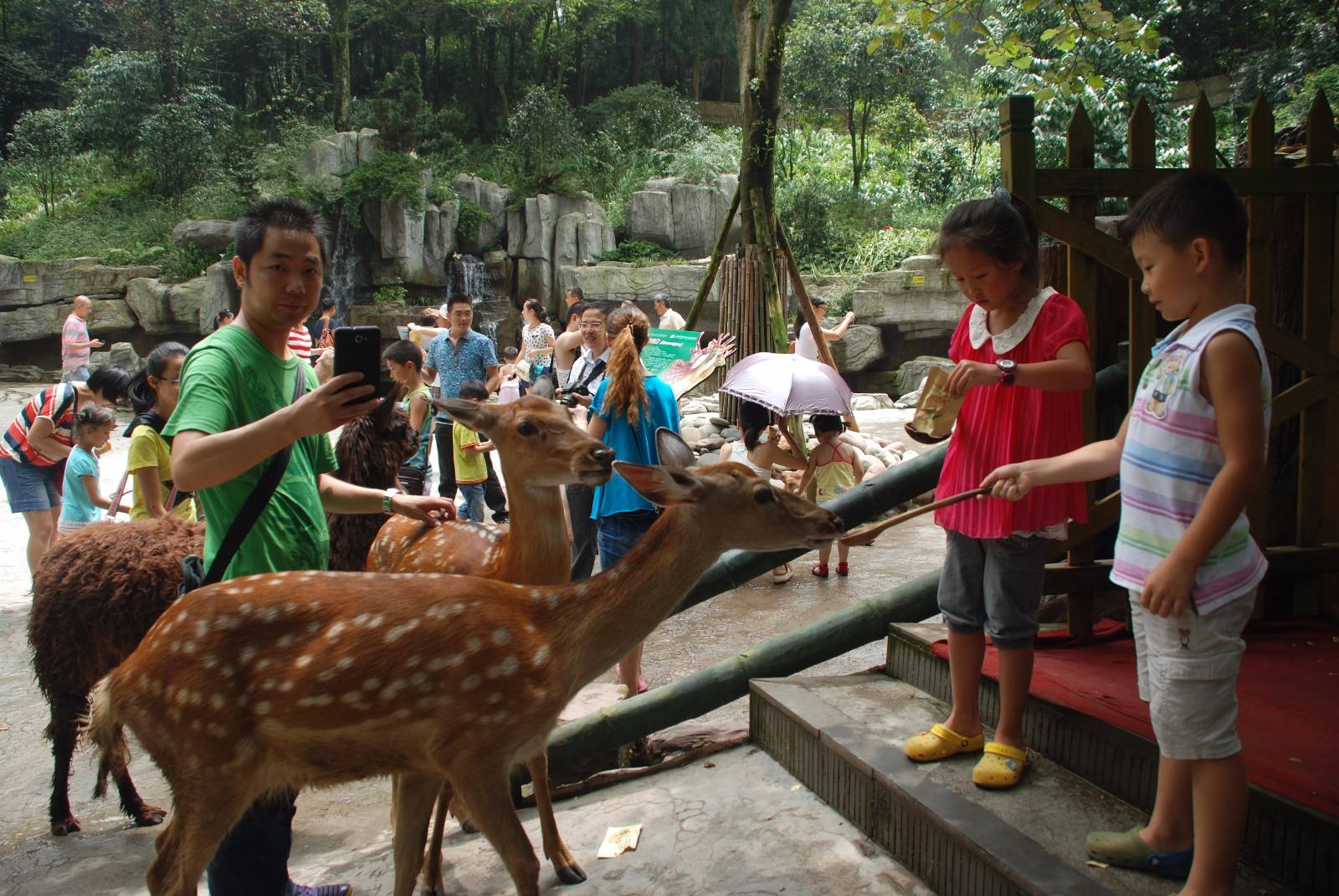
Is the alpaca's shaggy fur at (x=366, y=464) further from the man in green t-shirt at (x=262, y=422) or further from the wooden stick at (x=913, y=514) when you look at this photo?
the wooden stick at (x=913, y=514)

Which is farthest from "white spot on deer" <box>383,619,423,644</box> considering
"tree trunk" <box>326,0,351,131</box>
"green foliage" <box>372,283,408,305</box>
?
"tree trunk" <box>326,0,351,131</box>

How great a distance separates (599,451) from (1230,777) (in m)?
1.97

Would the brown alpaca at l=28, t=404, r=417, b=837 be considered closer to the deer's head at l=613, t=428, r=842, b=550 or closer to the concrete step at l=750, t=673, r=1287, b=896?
the deer's head at l=613, t=428, r=842, b=550

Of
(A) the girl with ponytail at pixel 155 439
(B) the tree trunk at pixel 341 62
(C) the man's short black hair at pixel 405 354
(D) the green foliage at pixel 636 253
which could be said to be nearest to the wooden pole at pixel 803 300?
(C) the man's short black hair at pixel 405 354

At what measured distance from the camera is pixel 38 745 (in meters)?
5.07

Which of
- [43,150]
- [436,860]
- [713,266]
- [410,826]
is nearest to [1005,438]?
[410,826]

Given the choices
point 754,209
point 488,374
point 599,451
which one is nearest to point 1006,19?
point 754,209

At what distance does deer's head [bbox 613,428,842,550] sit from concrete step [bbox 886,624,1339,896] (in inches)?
38.4

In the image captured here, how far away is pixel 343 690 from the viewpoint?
8.27 feet

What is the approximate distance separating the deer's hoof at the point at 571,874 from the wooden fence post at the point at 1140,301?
263 cm

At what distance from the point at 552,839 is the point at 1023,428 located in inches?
82.0

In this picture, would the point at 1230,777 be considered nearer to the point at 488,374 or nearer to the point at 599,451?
the point at 599,451

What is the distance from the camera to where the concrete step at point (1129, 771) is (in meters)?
2.46

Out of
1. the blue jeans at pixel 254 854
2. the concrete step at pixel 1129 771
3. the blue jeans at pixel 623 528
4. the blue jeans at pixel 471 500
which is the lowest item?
the blue jeans at pixel 471 500
